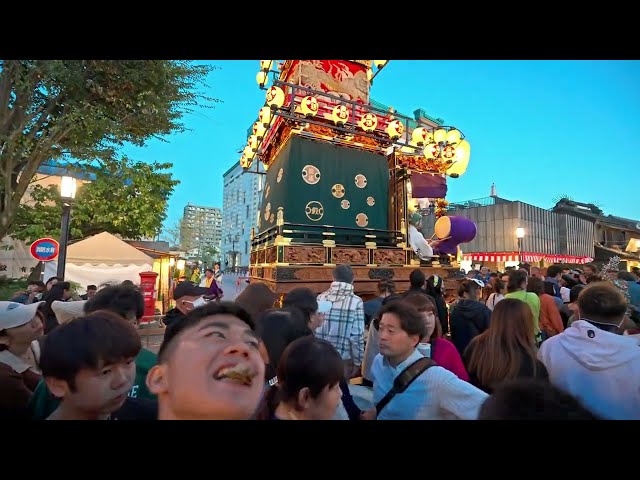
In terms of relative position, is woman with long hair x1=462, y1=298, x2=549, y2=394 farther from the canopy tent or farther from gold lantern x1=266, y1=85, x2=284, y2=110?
the canopy tent

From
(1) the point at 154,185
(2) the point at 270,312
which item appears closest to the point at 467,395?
(2) the point at 270,312

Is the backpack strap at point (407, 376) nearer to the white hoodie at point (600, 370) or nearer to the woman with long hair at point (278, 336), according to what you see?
the woman with long hair at point (278, 336)

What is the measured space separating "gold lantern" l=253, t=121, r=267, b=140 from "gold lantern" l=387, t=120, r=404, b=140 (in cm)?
418

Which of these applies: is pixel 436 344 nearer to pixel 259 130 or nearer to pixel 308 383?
pixel 308 383

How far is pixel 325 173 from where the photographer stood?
9.59 meters

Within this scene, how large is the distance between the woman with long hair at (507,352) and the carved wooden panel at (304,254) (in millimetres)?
6002

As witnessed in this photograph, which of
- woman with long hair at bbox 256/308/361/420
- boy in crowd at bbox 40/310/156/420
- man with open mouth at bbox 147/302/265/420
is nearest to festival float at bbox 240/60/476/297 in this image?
woman with long hair at bbox 256/308/361/420

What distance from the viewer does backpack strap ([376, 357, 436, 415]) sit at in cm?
185

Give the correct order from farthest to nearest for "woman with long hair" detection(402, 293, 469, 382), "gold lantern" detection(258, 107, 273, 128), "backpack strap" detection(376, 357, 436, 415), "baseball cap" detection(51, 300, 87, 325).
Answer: "gold lantern" detection(258, 107, 273, 128) < "baseball cap" detection(51, 300, 87, 325) < "woman with long hair" detection(402, 293, 469, 382) < "backpack strap" detection(376, 357, 436, 415)

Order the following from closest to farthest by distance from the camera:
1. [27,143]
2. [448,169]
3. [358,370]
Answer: [358,370] < [27,143] < [448,169]

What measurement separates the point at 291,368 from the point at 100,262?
38.5 ft
